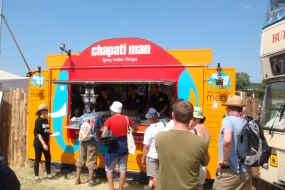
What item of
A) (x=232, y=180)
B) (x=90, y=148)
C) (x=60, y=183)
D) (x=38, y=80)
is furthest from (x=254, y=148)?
(x=38, y=80)

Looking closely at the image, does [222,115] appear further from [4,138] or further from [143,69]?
[4,138]

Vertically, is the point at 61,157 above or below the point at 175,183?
below

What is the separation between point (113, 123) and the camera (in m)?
6.43

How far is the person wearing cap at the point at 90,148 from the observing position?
735 cm

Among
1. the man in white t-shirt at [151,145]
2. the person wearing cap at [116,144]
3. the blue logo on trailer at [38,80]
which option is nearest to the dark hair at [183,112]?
the man in white t-shirt at [151,145]

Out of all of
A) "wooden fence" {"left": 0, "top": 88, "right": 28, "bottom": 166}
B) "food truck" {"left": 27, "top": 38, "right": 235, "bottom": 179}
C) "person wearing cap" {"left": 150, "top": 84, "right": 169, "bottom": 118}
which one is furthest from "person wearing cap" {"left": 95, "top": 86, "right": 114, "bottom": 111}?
"wooden fence" {"left": 0, "top": 88, "right": 28, "bottom": 166}

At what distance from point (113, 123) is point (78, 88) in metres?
2.67

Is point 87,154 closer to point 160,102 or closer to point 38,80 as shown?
point 160,102

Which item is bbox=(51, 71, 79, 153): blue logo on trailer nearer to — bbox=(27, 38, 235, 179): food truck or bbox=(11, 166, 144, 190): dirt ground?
bbox=(27, 38, 235, 179): food truck

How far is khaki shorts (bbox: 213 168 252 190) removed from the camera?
4184 millimetres

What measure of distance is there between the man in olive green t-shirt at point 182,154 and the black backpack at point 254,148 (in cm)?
130

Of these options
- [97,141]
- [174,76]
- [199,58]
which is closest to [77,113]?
[97,141]

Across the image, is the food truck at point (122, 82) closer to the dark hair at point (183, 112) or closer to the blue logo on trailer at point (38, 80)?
the blue logo on trailer at point (38, 80)

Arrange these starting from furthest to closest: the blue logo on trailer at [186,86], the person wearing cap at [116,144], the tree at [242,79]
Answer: the tree at [242,79]
the blue logo on trailer at [186,86]
the person wearing cap at [116,144]
